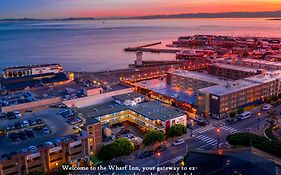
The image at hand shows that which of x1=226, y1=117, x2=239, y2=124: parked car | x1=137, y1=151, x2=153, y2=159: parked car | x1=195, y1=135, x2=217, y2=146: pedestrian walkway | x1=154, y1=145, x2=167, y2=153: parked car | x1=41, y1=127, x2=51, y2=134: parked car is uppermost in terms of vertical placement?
x1=41, y1=127, x2=51, y2=134: parked car

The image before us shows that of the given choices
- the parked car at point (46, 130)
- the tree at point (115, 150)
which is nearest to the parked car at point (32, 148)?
the parked car at point (46, 130)

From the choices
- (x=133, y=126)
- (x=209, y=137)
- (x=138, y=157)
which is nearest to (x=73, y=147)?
(x=138, y=157)

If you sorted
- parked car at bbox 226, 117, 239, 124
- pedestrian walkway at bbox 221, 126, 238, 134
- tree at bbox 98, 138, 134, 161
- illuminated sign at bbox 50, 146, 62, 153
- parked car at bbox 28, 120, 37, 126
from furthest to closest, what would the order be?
parked car at bbox 226, 117, 239, 124
pedestrian walkway at bbox 221, 126, 238, 134
parked car at bbox 28, 120, 37, 126
tree at bbox 98, 138, 134, 161
illuminated sign at bbox 50, 146, 62, 153

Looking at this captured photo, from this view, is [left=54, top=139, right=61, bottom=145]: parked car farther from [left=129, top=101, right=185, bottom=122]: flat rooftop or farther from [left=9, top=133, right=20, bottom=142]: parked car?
[left=129, top=101, right=185, bottom=122]: flat rooftop

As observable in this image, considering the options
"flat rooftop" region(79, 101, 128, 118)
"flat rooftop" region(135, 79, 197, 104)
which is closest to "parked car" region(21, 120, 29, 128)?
"flat rooftop" region(79, 101, 128, 118)

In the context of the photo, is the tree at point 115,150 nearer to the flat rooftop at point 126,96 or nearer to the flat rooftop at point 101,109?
the flat rooftop at point 101,109

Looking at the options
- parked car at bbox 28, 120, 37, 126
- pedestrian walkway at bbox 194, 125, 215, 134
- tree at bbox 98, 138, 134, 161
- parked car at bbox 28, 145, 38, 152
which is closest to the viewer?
parked car at bbox 28, 145, 38, 152
